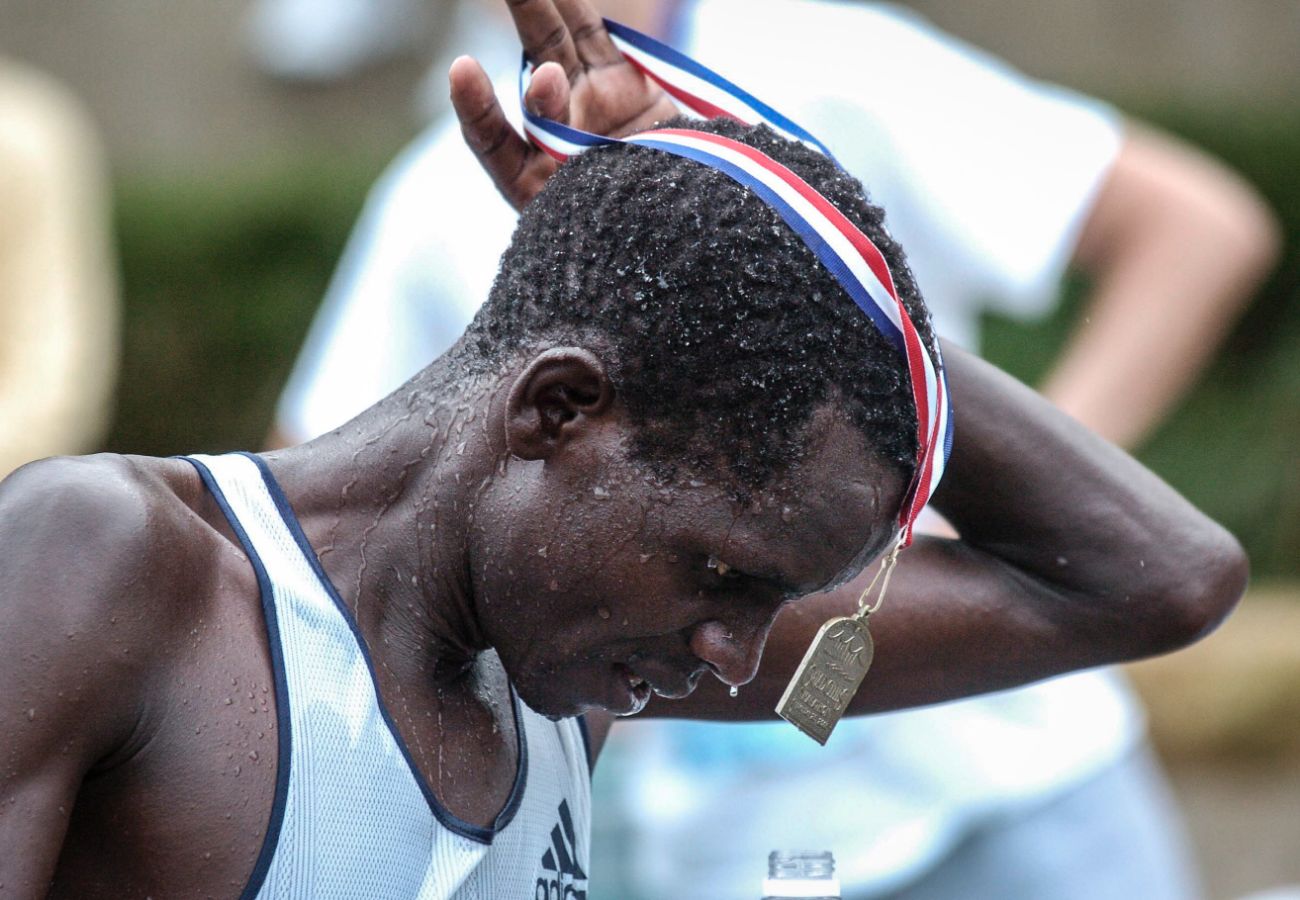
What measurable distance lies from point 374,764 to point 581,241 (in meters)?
0.56

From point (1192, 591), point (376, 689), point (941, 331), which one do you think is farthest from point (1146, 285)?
point (376, 689)

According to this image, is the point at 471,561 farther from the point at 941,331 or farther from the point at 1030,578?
the point at 941,331

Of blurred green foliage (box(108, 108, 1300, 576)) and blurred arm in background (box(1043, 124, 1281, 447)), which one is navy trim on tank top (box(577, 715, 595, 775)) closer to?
blurred arm in background (box(1043, 124, 1281, 447))

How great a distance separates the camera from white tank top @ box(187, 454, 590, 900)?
1.76 m

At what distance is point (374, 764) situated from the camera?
183cm

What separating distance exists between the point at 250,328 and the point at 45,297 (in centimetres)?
286

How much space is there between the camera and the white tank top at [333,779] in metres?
1.76

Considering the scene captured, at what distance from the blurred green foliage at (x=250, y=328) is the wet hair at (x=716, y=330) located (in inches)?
215

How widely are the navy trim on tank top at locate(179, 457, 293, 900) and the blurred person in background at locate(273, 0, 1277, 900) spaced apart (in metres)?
1.46

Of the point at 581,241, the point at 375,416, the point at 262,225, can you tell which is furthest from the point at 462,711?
Result: the point at 262,225

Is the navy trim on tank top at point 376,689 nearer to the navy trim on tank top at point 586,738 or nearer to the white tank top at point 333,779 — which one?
the white tank top at point 333,779

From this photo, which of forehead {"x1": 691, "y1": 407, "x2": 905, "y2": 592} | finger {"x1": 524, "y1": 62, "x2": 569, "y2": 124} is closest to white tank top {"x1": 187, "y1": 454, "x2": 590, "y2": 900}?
forehead {"x1": 691, "y1": 407, "x2": 905, "y2": 592}

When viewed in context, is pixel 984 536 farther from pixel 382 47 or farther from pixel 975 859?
pixel 382 47

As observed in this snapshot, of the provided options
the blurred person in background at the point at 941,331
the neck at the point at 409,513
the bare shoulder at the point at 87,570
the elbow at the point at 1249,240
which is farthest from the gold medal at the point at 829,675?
the elbow at the point at 1249,240
